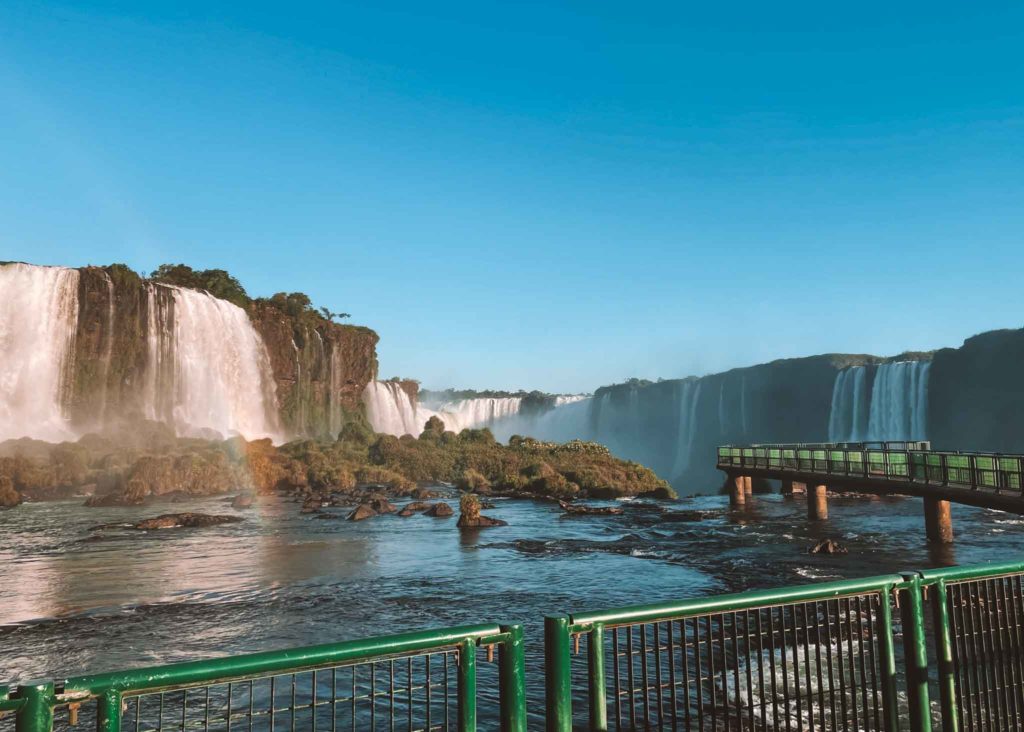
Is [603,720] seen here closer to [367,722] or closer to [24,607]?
[367,722]

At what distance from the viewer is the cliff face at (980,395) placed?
6544 centimetres

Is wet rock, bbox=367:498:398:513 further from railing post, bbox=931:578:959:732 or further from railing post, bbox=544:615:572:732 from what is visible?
railing post, bbox=544:615:572:732

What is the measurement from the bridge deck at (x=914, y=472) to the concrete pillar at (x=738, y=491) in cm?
251

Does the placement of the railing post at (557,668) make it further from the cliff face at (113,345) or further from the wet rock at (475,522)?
the cliff face at (113,345)

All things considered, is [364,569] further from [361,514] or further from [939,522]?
[939,522]

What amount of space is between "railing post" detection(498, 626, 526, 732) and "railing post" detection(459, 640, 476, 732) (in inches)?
6.1

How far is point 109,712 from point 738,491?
37.4 meters

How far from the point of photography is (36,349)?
5241 cm

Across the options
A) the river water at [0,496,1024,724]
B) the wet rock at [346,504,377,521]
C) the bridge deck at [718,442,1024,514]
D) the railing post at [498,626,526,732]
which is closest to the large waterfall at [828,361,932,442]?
the bridge deck at [718,442,1024,514]

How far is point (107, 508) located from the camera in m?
34.3

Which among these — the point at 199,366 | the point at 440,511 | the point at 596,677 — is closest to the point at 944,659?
the point at 596,677

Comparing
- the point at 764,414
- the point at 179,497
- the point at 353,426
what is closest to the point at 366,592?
the point at 179,497

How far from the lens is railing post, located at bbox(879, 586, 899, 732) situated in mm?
4430

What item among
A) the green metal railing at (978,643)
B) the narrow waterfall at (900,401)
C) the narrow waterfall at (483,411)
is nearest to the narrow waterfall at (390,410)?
the narrow waterfall at (483,411)
